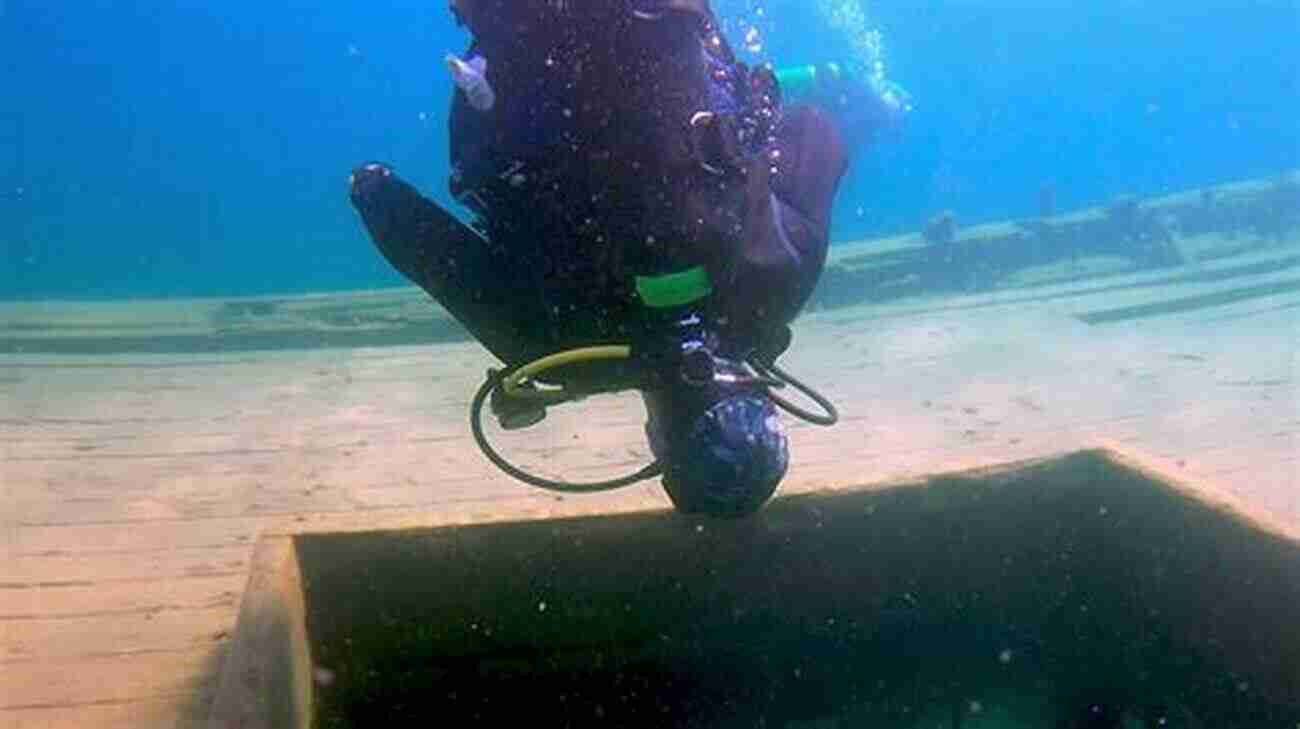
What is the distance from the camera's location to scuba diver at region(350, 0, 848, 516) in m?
2.26

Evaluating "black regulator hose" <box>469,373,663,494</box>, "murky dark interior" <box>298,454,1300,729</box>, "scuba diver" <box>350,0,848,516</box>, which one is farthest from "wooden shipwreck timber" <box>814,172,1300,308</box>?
"scuba diver" <box>350,0,848,516</box>

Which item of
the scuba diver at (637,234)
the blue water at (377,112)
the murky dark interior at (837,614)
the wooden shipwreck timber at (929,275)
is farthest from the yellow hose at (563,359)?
the blue water at (377,112)

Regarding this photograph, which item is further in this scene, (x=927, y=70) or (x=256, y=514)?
(x=927, y=70)

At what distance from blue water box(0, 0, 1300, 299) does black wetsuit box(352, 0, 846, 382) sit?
1860 inches

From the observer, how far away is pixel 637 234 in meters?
2.27

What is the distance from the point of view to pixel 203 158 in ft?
289

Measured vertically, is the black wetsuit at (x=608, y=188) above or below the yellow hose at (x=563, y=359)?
above

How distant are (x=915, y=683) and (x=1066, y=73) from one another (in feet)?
388

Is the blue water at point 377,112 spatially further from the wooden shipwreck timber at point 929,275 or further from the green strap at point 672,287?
the green strap at point 672,287

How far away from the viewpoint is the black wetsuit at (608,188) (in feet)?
7.42

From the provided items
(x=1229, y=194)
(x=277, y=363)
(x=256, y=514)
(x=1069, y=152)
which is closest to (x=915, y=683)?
(x=256, y=514)

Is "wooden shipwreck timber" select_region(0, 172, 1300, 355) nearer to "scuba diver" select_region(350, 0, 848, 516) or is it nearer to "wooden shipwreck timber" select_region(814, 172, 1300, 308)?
"wooden shipwreck timber" select_region(814, 172, 1300, 308)

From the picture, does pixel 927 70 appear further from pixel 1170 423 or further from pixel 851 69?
pixel 1170 423

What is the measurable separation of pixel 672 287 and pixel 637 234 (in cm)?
13
